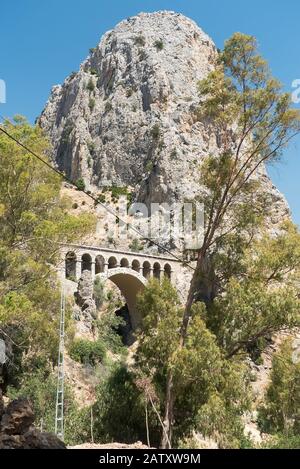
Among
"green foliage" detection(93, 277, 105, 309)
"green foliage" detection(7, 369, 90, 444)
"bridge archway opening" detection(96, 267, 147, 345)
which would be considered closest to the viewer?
"green foliage" detection(7, 369, 90, 444)

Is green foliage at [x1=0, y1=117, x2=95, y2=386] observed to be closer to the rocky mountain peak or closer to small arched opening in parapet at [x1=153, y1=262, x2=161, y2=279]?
small arched opening in parapet at [x1=153, y1=262, x2=161, y2=279]

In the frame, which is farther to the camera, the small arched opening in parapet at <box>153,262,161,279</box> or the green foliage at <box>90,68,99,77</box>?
the green foliage at <box>90,68,99,77</box>

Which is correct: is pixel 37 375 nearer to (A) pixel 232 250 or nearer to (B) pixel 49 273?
(B) pixel 49 273

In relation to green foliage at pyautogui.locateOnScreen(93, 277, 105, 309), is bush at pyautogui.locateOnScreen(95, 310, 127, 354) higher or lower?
lower

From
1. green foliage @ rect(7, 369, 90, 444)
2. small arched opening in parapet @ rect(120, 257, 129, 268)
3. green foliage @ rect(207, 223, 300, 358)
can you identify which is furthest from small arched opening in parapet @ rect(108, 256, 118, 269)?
green foliage @ rect(207, 223, 300, 358)

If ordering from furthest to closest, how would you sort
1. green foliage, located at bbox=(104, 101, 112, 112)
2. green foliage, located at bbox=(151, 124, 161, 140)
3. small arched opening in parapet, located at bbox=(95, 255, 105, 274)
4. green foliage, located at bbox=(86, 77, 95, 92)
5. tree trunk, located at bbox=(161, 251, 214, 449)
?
green foliage, located at bbox=(86, 77, 95, 92) → green foliage, located at bbox=(104, 101, 112, 112) → green foliage, located at bbox=(151, 124, 161, 140) → small arched opening in parapet, located at bbox=(95, 255, 105, 274) → tree trunk, located at bbox=(161, 251, 214, 449)

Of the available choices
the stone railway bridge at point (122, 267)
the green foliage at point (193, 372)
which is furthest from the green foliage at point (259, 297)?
the stone railway bridge at point (122, 267)

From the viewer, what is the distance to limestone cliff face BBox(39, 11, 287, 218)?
58.7 meters

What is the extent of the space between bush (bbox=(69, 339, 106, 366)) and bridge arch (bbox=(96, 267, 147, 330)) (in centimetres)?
879

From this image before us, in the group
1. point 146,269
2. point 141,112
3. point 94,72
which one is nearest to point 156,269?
point 146,269

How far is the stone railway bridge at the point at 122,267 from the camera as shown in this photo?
40344 mm

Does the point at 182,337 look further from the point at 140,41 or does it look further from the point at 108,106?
the point at 140,41
